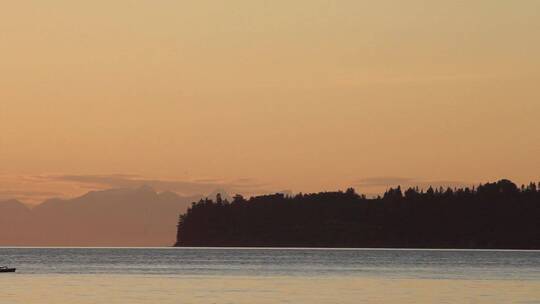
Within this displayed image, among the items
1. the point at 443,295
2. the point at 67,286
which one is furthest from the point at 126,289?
the point at 443,295

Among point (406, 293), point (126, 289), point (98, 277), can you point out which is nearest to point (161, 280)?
point (98, 277)

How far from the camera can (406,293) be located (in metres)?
140

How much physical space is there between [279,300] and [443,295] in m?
18.1

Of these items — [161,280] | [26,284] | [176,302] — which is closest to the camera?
[176,302]

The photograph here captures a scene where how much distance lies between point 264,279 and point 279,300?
48.0 meters

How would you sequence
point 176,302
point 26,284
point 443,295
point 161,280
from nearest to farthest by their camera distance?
1. point 176,302
2. point 443,295
3. point 26,284
4. point 161,280

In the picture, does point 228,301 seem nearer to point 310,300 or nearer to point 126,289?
point 310,300

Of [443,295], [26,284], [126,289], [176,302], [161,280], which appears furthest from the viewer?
[161,280]

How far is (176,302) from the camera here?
121375 mm

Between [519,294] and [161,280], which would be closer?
[519,294]

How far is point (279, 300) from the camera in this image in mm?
126125

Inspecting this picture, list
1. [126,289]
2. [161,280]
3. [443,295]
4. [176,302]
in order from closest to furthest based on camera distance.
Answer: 1. [176,302]
2. [443,295]
3. [126,289]
4. [161,280]

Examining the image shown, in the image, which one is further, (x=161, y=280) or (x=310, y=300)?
(x=161, y=280)

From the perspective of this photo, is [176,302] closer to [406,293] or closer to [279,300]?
[279,300]
